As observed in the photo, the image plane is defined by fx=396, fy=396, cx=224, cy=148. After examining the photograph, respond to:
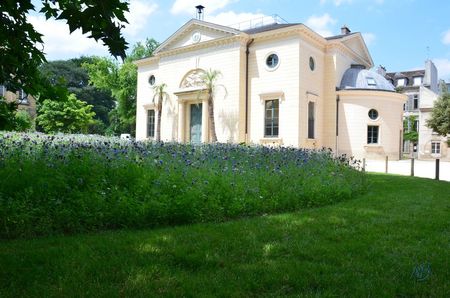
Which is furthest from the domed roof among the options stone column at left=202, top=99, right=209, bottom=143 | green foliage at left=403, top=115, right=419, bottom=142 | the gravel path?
green foliage at left=403, top=115, right=419, bottom=142

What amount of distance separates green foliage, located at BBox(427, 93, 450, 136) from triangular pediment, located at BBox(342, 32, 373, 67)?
11267mm

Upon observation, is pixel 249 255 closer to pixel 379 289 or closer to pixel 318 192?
pixel 379 289

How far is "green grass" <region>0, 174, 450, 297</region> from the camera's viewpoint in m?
3.22

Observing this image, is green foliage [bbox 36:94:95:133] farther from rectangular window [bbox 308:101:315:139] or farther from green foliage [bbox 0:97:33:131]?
green foliage [bbox 0:97:33:131]

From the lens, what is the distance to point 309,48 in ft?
82.4

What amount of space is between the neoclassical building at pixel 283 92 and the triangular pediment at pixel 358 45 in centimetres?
42

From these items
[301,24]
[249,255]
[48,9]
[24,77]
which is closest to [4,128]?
[24,77]

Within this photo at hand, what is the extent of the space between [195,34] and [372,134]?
13911 millimetres

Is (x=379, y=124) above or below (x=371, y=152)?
above

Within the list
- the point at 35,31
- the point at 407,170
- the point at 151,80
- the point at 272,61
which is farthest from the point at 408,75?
the point at 35,31

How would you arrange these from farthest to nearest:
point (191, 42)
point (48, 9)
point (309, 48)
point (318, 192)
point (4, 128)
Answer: point (191, 42), point (309, 48), point (318, 192), point (4, 128), point (48, 9)

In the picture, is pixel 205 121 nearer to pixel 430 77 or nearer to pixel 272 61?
pixel 272 61

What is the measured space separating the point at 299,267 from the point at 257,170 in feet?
16.1

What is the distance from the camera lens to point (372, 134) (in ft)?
87.2
